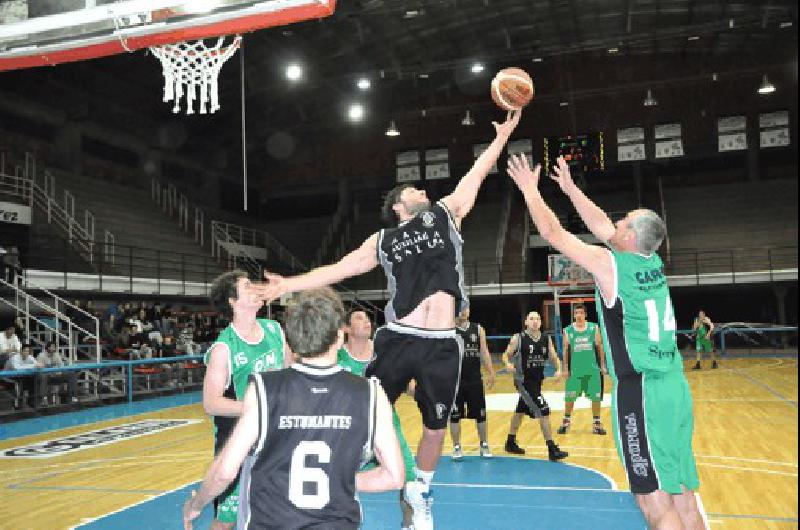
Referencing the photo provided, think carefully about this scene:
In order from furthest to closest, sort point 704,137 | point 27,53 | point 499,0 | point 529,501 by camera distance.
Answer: point 704,137
point 499,0
point 27,53
point 529,501

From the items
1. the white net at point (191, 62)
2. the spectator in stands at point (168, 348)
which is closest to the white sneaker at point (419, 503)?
the white net at point (191, 62)

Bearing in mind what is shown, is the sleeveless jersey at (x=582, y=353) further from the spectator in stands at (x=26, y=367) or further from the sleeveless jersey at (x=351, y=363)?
the spectator in stands at (x=26, y=367)

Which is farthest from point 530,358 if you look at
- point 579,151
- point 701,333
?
point 579,151

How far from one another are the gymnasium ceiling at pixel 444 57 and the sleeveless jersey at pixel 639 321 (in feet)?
54.8

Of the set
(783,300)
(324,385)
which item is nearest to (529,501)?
(324,385)

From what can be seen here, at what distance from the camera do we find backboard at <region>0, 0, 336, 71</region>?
6.43 m

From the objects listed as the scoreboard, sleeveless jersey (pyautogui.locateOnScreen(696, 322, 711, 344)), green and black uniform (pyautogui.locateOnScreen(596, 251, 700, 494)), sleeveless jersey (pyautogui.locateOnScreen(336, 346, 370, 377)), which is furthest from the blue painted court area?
the scoreboard

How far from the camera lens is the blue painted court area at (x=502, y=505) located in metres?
5.65

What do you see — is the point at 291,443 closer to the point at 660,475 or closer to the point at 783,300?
the point at 660,475

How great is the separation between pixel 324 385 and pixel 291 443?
0.78 feet

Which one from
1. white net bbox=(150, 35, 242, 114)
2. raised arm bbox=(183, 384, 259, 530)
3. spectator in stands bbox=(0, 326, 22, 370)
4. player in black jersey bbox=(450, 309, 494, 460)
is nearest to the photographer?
raised arm bbox=(183, 384, 259, 530)

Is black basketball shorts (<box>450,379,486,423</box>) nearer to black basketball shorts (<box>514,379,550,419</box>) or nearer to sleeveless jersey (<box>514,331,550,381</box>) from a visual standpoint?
black basketball shorts (<box>514,379,550,419</box>)

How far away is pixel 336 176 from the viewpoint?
31.9 meters

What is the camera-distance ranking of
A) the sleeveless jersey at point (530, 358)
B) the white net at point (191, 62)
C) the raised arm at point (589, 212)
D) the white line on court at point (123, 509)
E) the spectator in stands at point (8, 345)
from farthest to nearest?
1. the spectator in stands at point (8, 345)
2. the sleeveless jersey at point (530, 358)
3. the white net at point (191, 62)
4. the white line on court at point (123, 509)
5. the raised arm at point (589, 212)
